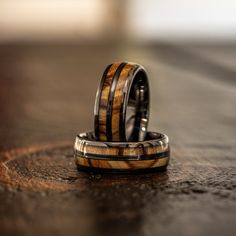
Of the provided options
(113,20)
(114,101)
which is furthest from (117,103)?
(113,20)

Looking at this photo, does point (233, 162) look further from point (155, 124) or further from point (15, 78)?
point (15, 78)

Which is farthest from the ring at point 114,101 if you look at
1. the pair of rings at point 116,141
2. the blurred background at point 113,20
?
the blurred background at point 113,20

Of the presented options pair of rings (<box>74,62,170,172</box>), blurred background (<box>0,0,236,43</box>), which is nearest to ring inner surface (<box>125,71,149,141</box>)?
pair of rings (<box>74,62,170,172</box>)

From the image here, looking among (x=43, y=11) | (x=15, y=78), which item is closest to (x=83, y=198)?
(x=15, y=78)

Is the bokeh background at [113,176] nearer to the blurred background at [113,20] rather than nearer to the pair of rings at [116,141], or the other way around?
the pair of rings at [116,141]

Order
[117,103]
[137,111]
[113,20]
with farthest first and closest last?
[113,20], [137,111], [117,103]

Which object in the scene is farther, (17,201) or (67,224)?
(17,201)

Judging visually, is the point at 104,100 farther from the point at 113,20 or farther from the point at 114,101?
the point at 113,20
